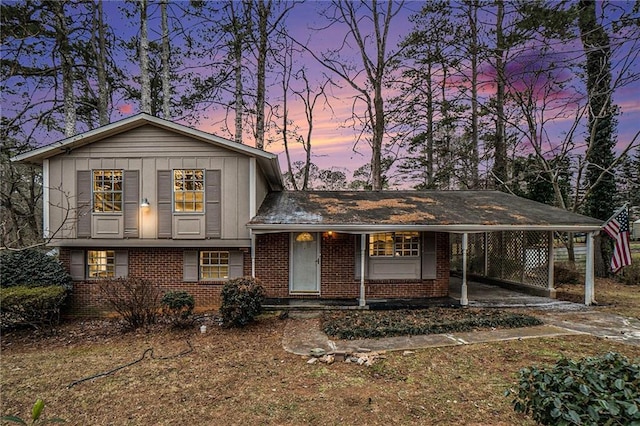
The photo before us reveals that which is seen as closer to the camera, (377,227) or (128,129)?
(377,227)

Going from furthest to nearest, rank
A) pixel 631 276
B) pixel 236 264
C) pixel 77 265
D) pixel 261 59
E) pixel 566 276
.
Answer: pixel 261 59 < pixel 631 276 < pixel 566 276 < pixel 236 264 < pixel 77 265

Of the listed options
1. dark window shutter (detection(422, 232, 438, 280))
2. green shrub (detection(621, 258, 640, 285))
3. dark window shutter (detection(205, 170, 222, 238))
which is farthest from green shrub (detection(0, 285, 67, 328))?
green shrub (detection(621, 258, 640, 285))

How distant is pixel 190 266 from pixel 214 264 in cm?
68

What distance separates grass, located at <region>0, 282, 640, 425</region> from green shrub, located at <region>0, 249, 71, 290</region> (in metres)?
2.05

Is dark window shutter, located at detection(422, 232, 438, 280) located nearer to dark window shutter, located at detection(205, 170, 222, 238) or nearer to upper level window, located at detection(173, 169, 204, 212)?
dark window shutter, located at detection(205, 170, 222, 238)

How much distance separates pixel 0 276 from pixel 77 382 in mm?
5493

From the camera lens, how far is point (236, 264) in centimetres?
991

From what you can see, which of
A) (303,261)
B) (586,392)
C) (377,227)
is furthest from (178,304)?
(586,392)

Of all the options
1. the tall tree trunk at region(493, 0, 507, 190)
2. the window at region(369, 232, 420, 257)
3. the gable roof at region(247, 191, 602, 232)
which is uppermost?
the tall tree trunk at region(493, 0, 507, 190)

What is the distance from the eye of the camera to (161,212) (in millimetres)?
9492

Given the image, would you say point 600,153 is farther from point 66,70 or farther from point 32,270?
point 66,70

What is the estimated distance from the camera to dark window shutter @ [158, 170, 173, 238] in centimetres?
947

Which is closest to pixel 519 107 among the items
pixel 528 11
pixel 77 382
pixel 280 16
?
pixel 528 11

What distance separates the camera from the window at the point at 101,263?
9805 mm
